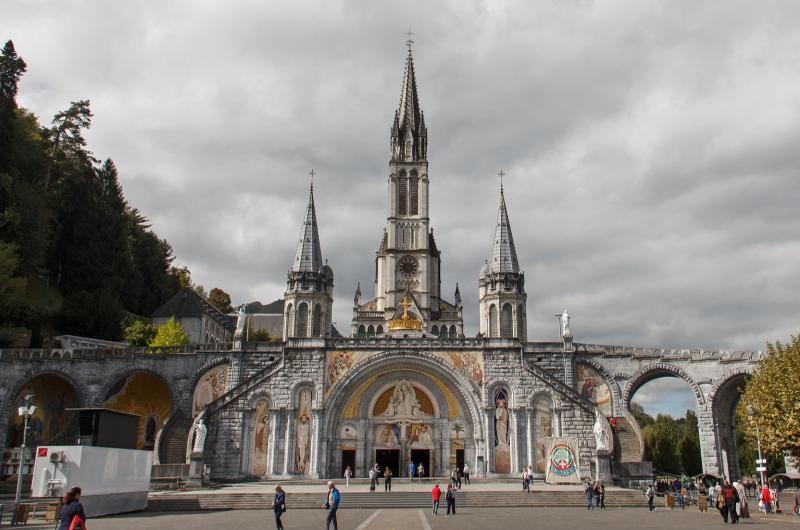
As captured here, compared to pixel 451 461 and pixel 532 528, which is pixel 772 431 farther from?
pixel 451 461

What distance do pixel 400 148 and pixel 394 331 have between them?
3298 centimetres

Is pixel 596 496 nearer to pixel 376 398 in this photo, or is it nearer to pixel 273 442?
pixel 376 398

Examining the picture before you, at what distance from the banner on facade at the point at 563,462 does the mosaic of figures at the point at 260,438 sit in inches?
617

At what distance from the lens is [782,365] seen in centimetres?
2870

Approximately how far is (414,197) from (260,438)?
44028mm

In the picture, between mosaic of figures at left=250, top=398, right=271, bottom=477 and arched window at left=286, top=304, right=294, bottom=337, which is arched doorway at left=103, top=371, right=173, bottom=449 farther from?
arched window at left=286, top=304, right=294, bottom=337

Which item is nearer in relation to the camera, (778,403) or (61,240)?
(778,403)

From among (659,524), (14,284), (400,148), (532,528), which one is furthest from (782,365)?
(400,148)

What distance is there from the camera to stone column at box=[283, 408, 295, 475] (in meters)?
37.9

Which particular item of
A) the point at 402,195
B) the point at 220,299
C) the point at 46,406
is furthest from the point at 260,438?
the point at 220,299

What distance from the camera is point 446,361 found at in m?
39.8

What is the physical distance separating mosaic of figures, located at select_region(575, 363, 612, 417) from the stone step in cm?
1277

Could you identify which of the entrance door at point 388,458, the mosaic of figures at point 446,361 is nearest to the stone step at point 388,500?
the entrance door at point 388,458

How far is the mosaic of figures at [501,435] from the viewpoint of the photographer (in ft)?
126
